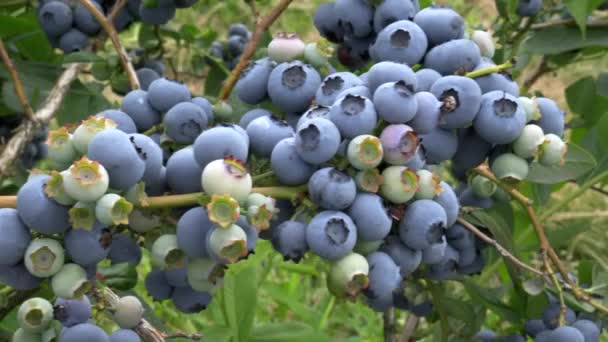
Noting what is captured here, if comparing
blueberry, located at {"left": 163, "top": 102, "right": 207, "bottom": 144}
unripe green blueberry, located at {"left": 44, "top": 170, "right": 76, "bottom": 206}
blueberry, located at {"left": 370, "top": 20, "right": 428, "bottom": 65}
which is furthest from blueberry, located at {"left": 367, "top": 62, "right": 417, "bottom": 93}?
unripe green blueberry, located at {"left": 44, "top": 170, "right": 76, "bottom": 206}

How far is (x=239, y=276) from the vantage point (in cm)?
142

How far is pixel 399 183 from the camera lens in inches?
31.7

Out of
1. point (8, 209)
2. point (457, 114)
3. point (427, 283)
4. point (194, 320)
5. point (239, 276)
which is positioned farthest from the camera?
point (194, 320)

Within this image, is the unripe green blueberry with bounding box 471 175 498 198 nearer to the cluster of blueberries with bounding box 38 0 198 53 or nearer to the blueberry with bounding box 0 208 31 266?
the blueberry with bounding box 0 208 31 266

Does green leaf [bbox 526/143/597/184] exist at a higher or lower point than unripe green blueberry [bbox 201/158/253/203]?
lower

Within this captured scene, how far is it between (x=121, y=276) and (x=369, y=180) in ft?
A: 1.91

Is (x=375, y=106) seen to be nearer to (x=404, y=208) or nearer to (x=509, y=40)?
(x=404, y=208)

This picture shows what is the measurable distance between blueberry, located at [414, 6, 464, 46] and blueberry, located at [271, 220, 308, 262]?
32cm

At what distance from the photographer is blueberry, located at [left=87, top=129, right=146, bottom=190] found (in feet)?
2.41

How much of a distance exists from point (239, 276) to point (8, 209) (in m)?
0.69

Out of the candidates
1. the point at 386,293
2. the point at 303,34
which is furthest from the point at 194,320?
the point at 303,34

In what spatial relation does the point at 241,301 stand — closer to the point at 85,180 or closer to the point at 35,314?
the point at 35,314

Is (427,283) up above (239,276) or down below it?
above

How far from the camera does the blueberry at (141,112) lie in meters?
1.01
